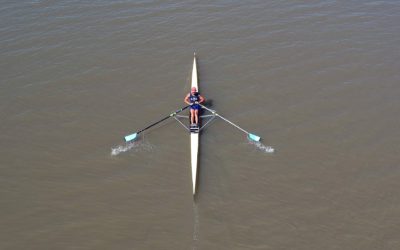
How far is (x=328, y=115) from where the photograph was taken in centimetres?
1744

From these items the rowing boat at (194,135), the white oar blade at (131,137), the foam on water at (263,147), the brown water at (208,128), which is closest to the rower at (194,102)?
the rowing boat at (194,135)

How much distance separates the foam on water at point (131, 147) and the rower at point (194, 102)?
6.54 ft

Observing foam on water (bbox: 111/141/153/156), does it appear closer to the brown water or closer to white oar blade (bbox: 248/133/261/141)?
the brown water

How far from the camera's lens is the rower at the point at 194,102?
17.0 m

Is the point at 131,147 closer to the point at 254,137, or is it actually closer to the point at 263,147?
the point at 254,137

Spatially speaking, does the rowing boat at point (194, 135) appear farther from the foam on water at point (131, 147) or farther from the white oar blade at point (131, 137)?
the foam on water at point (131, 147)

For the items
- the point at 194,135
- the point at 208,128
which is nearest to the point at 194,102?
the point at 208,128

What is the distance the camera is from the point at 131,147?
641 inches

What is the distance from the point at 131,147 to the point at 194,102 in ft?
10.2

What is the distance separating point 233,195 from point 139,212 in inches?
122

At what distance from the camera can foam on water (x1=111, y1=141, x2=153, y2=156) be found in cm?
1611

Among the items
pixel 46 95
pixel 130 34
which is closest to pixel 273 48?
pixel 130 34

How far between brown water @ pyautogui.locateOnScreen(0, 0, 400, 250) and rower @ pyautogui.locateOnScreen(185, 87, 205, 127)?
23.4 inches

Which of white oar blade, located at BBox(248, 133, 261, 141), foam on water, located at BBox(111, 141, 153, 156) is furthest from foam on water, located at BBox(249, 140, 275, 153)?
foam on water, located at BBox(111, 141, 153, 156)
